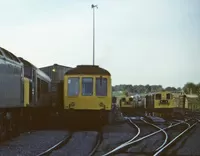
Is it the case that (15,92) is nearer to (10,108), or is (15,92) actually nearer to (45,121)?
(10,108)

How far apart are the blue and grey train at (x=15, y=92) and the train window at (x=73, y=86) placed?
1580 millimetres

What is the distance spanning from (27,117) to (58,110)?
2290 millimetres

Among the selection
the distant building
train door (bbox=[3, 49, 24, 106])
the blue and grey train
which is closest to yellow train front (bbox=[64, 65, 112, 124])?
the blue and grey train

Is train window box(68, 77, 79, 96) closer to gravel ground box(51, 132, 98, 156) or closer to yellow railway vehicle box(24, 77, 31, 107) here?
yellow railway vehicle box(24, 77, 31, 107)

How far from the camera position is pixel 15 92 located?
15383 millimetres

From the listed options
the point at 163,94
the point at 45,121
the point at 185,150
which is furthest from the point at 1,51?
the point at 163,94

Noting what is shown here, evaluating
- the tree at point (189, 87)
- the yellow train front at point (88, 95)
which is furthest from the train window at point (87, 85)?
the tree at point (189, 87)

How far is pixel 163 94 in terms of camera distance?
133 feet

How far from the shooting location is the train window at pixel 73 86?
20.9 m

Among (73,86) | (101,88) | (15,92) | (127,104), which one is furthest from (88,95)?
(127,104)

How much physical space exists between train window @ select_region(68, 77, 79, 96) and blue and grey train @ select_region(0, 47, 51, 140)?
158 cm

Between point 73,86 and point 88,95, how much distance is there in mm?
918

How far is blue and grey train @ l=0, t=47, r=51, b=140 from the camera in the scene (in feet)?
45.4

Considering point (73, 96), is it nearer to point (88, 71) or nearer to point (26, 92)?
point (88, 71)
